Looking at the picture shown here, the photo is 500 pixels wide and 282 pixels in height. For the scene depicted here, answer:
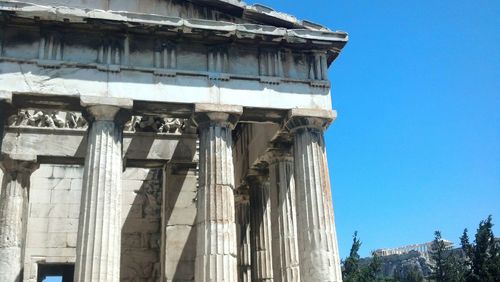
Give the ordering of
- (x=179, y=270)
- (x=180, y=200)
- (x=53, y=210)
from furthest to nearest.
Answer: (x=53, y=210)
(x=180, y=200)
(x=179, y=270)

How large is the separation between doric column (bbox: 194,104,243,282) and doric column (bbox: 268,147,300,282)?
116 inches

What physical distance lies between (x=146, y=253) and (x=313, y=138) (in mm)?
7759

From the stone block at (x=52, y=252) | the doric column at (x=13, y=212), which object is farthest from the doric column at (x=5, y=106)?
the stone block at (x=52, y=252)

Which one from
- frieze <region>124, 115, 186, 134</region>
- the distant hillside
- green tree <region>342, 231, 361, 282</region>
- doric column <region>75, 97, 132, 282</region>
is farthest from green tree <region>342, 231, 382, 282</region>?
doric column <region>75, 97, 132, 282</region>

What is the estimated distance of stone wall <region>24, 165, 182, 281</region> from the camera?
1852cm

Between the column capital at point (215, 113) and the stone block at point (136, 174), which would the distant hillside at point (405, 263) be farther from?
the column capital at point (215, 113)

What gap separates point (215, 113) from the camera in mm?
14891

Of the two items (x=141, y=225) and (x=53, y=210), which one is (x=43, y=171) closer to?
(x=53, y=210)

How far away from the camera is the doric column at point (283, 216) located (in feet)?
53.9

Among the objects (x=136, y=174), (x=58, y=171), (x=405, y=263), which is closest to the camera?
(x=58, y=171)

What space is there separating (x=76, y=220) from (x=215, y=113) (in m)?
7.77

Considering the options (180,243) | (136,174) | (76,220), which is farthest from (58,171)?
(180,243)

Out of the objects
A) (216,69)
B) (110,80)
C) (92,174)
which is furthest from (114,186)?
(216,69)

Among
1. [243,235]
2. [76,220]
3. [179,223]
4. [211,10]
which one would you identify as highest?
[211,10]
